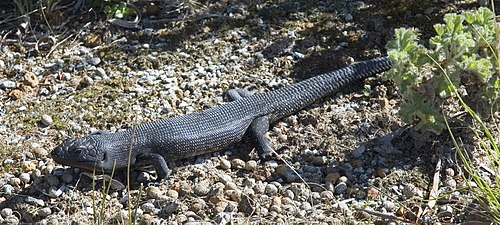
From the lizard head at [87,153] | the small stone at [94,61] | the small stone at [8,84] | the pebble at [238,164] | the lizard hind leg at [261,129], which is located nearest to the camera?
the lizard head at [87,153]

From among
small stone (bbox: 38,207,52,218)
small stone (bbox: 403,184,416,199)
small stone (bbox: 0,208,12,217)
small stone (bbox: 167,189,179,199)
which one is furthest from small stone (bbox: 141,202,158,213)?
small stone (bbox: 403,184,416,199)

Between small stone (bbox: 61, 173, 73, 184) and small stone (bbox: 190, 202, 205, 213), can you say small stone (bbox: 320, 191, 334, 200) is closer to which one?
small stone (bbox: 190, 202, 205, 213)

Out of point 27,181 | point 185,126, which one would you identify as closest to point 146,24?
point 185,126

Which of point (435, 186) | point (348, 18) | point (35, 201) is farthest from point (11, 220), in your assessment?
point (348, 18)

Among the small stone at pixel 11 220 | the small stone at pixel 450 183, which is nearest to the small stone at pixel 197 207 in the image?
the small stone at pixel 11 220

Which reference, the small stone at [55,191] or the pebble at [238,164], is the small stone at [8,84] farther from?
the pebble at [238,164]

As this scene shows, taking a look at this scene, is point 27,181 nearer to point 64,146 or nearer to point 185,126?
point 64,146
